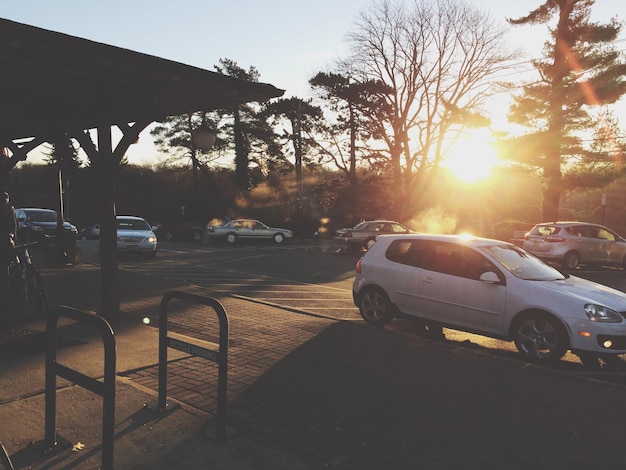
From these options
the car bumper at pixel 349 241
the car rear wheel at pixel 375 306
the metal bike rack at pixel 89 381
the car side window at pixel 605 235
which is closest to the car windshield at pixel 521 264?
the car rear wheel at pixel 375 306

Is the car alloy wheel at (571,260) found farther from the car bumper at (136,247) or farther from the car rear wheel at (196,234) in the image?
the car rear wheel at (196,234)

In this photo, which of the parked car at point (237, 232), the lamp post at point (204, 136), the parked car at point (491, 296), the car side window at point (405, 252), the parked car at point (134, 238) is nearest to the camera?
the parked car at point (491, 296)

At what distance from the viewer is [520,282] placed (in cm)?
712

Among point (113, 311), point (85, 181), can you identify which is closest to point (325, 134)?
point (85, 181)

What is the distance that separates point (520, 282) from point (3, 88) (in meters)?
7.21

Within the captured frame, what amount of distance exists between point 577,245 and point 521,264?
39.3ft

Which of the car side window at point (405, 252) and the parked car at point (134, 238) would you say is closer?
the car side window at point (405, 252)

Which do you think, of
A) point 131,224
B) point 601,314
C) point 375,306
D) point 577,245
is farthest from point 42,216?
point 601,314

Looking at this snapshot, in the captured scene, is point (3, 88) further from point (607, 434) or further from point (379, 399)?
point (607, 434)

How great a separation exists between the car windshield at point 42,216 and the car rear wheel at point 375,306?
17342mm

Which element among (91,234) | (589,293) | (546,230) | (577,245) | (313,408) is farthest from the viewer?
(91,234)

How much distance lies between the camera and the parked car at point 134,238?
784 inches

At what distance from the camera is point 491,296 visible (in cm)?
730

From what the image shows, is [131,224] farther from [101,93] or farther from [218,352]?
[218,352]
